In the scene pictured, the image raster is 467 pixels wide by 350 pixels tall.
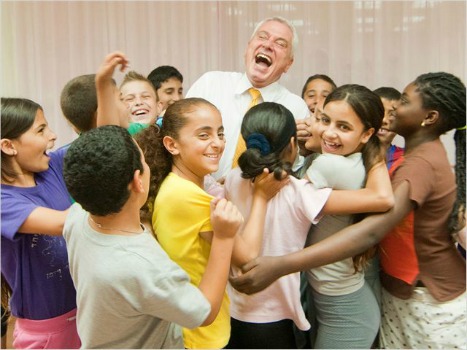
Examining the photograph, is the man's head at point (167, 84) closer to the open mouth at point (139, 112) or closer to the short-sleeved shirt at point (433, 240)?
the open mouth at point (139, 112)

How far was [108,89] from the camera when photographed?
1324mm

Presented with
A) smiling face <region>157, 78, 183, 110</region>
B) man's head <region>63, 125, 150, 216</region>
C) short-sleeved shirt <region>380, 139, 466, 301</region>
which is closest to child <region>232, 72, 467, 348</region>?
short-sleeved shirt <region>380, 139, 466, 301</region>

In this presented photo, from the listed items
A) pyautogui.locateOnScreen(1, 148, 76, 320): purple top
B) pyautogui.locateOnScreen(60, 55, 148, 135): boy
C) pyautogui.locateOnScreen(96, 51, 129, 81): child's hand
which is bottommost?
pyautogui.locateOnScreen(1, 148, 76, 320): purple top

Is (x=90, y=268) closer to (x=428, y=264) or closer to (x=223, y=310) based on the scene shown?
(x=223, y=310)

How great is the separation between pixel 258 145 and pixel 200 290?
431 millimetres

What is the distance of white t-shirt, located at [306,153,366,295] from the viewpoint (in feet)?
4.33

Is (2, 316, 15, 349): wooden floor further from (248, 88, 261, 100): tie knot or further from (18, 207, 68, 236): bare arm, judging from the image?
(248, 88, 261, 100): tie knot

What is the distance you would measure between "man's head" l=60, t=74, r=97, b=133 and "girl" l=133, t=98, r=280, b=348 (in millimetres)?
275

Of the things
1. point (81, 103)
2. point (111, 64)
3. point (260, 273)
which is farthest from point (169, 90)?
point (260, 273)

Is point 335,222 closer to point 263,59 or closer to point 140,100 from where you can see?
point 263,59

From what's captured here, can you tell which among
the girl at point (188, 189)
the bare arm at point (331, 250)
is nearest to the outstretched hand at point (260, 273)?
the bare arm at point (331, 250)

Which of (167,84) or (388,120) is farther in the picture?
(167,84)

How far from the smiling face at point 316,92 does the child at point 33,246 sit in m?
1.52

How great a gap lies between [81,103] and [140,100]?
1.95ft
